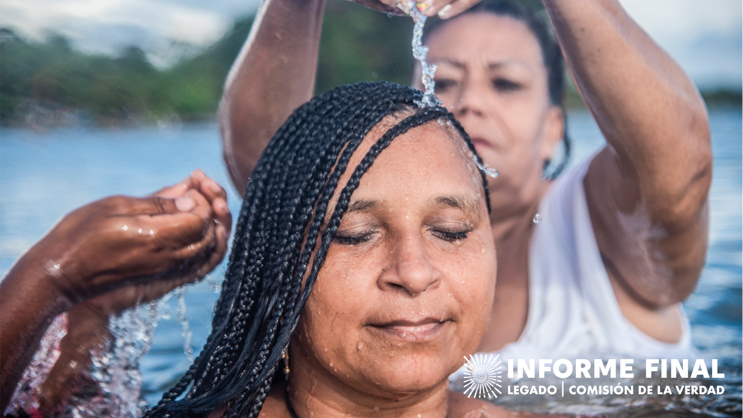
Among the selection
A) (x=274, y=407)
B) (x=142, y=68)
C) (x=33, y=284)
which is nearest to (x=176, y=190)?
(x=33, y=284)

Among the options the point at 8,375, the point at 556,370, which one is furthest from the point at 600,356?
the point at 8,375

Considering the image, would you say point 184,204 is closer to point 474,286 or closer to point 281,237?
point 281,237

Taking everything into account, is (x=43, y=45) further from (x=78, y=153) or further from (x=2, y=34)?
(x=78, y=153)

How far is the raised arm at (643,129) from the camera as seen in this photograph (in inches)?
91.1

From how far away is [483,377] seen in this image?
8.39 ft

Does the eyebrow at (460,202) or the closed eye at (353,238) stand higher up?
the eyebrow at (460,202)

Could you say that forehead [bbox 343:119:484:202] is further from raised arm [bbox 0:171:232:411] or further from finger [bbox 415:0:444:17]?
raised arm [bbox 0:171:232:411]

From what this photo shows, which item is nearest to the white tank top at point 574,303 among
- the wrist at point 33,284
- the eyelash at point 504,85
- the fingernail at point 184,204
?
the eyelash at point 504,85

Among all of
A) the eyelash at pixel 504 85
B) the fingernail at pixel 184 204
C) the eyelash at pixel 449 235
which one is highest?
the eyelash at pixel 504 85

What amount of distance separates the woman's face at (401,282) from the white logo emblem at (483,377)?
1.90ft

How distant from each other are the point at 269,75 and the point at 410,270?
1507 millimetres

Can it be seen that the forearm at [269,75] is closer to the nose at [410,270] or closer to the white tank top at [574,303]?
the nose at [410,270]

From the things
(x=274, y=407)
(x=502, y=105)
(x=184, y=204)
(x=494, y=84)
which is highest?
(x=494, y=84)

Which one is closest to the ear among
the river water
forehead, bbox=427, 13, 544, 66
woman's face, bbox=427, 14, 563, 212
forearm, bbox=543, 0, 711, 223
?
woman's face, bbox=427, 14, 563, 212
